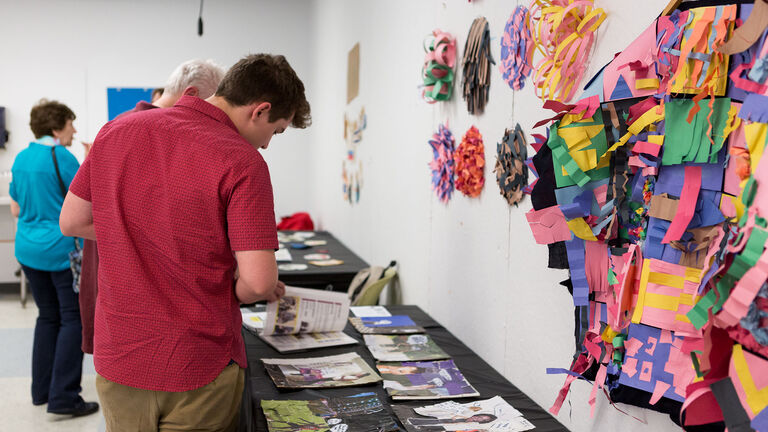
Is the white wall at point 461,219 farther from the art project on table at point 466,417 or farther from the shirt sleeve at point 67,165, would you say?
the shirt sleeve at point 67,165

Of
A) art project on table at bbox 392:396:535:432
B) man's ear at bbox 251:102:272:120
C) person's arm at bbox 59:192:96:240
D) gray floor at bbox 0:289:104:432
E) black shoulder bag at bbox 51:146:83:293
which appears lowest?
gray floor at bbox 0:289:104:432

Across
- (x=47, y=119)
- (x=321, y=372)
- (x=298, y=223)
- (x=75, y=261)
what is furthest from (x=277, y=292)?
(x=298, y=223)

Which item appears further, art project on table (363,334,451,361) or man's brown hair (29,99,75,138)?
man's brown hair (29,99,75,138)

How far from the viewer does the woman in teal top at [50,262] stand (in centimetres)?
296

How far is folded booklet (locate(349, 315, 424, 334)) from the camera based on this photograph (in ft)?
7.27

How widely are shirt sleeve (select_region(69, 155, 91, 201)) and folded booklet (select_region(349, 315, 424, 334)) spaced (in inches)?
41.7

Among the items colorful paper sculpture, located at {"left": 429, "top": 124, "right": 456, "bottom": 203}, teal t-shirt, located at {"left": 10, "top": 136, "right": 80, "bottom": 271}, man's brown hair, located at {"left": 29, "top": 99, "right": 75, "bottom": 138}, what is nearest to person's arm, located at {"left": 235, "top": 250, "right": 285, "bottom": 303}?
colorful paper sculpture, located at {"left": 429, "top": 124, "right": 456, "bottom": 203}

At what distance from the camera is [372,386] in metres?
1.72

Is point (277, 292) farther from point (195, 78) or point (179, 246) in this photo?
point (195, 78)

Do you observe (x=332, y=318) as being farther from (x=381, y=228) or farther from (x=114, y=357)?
(x=381, y=228)

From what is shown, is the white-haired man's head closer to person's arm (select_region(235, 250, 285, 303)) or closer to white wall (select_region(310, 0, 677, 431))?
white wall (select_region(310, 0, 677, 431))

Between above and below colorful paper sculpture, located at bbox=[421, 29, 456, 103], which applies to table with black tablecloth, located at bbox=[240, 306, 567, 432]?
below

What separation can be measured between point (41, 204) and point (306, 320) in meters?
1.75

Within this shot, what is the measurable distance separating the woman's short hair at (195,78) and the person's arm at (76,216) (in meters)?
0.72
